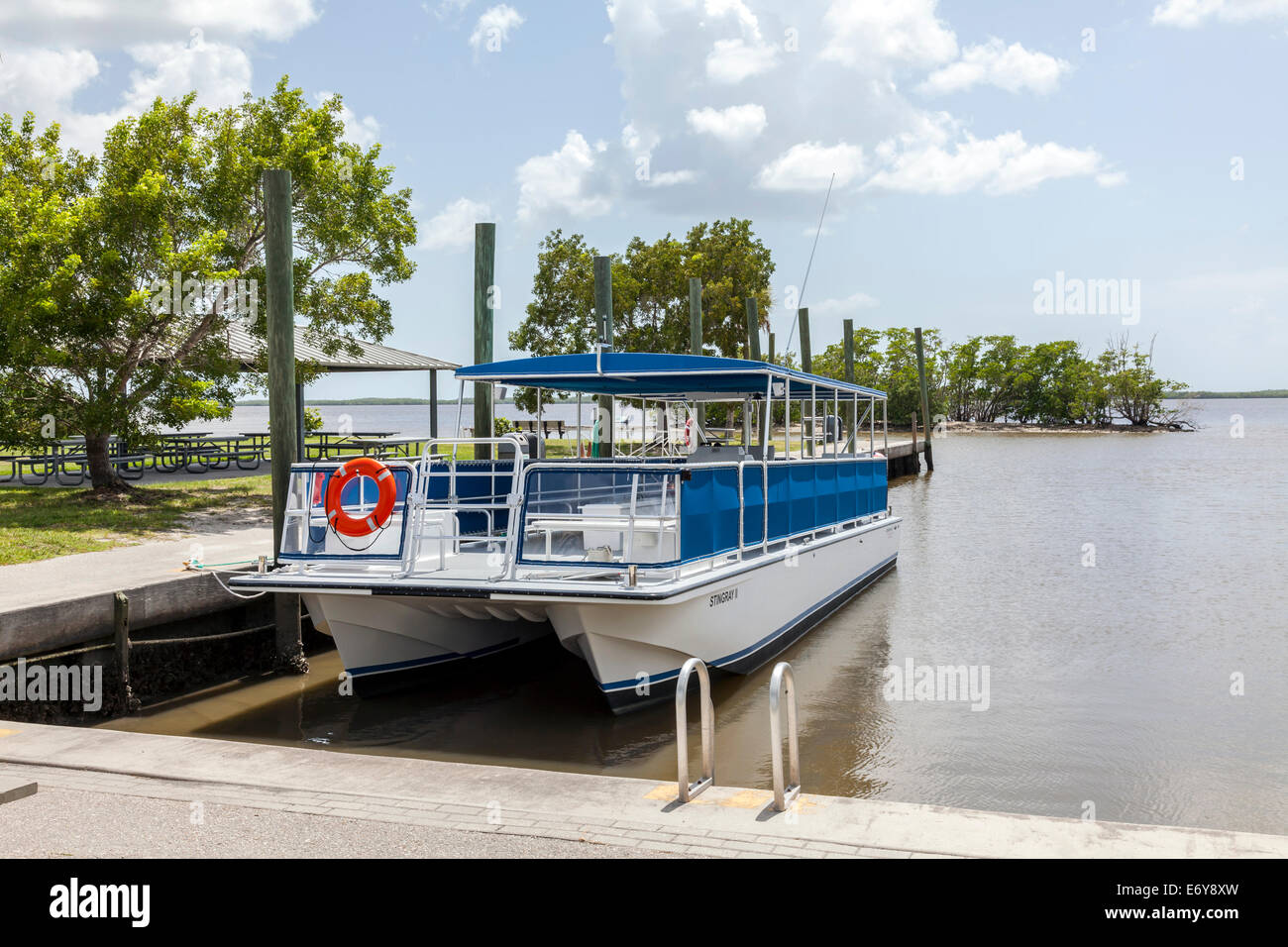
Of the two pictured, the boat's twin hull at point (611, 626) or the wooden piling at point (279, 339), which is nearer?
the boat's twin hull at point (611, 626)

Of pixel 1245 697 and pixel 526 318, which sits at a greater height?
pixel 526 318

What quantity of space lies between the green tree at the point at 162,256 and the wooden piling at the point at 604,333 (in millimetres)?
4477

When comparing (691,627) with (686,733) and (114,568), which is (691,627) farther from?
(114,568)

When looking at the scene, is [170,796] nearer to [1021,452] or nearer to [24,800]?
[24,800]

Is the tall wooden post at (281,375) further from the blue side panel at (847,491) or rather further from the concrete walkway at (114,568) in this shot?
the blue side panel at (847,491)

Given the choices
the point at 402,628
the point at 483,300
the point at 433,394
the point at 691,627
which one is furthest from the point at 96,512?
the point at 433,394

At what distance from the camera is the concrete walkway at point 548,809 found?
5172 millimetres

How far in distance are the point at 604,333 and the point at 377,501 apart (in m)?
6.66

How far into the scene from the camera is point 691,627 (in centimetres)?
955

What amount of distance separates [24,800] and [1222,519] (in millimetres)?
28335

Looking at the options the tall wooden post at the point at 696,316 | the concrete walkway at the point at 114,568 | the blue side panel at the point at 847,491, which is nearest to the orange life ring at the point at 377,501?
the concrete walkway at the point at 114,568

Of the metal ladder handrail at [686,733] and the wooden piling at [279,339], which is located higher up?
the wooden piling at [279,339]
